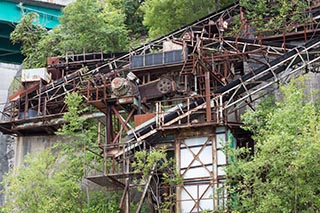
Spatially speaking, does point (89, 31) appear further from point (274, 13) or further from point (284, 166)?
point (284, 166)

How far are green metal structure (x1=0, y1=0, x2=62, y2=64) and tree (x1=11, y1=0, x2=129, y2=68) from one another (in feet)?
19.1

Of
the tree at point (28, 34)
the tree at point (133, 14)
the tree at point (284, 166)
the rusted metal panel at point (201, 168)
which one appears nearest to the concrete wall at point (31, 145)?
the tree at point (28, 34)

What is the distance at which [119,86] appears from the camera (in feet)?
85.0

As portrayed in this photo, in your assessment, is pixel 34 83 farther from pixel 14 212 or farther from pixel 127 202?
pixel 127 202

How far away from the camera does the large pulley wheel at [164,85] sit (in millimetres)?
26938

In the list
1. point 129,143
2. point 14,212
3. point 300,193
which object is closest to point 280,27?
point 129,143

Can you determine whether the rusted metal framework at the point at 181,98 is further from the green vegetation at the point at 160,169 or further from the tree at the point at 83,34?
the tree at the point at 83,34

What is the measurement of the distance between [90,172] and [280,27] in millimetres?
11734

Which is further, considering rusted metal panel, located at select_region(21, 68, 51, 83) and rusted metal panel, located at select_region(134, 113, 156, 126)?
rusted metal panel, located at select_region(21, 68, 51, 83)

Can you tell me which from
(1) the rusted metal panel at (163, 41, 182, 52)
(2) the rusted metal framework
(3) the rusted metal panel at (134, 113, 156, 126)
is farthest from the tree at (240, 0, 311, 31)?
(3) the rusted metal panel at (134, 113, 156, 126)

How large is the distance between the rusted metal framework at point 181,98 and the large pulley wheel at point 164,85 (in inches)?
1.9

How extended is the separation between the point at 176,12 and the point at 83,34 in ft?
18.6

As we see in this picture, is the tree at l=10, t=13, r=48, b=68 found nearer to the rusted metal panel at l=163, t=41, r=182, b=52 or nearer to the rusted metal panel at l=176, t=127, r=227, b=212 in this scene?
the rusted metal panel at l=163, t=41, r=182, b=52

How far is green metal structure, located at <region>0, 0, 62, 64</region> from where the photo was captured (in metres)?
42.9
